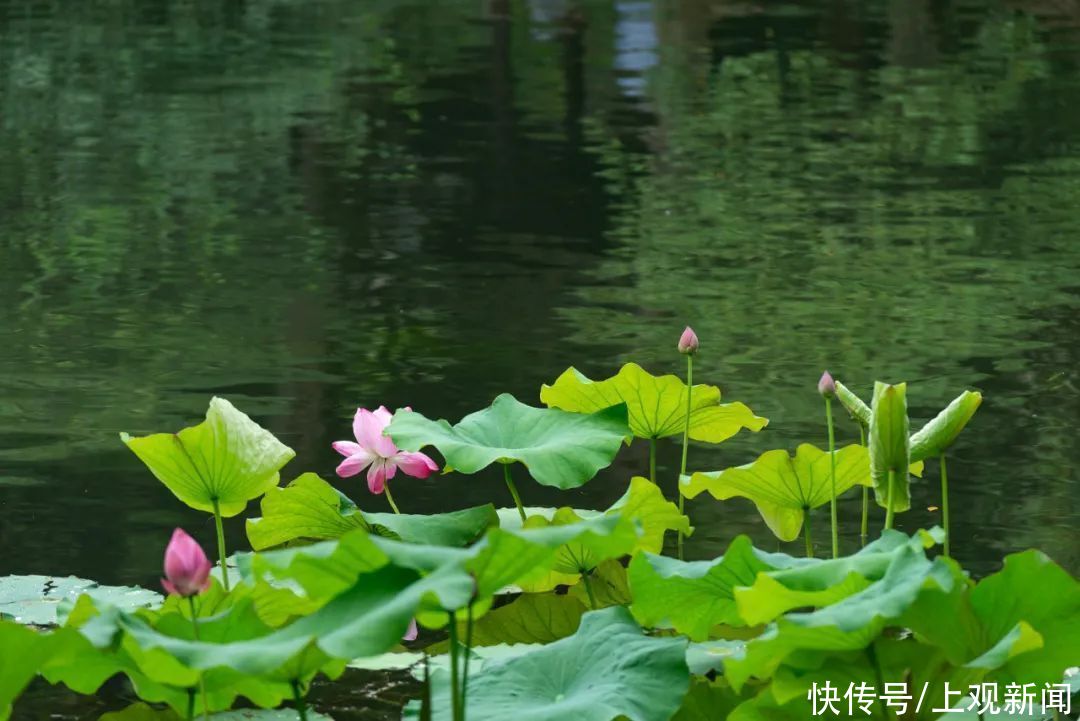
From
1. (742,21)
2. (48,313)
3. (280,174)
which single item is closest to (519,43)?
(742,21)

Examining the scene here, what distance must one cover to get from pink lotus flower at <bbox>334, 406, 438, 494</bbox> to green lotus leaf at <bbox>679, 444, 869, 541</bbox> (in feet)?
1.23

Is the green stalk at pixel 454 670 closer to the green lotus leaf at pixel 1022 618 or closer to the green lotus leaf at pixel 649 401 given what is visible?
the green lotus leaf at pixel 1022 618

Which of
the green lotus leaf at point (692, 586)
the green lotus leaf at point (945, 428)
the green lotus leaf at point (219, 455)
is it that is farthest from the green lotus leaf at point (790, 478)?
the green lotus leaf at point (219, 455)

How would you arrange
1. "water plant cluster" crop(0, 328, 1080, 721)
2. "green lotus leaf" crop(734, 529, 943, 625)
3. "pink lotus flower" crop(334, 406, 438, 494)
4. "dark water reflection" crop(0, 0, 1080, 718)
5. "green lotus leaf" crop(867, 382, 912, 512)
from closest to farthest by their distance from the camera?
"water plant cluster" crop(0, 328, 1080, 721) < "green lotus leaf" crop(734, 529, 943, 625) < "green lotus leaf" crop(867, 382, 912, 512) < "pink lotus flower" crop(334, 406, 438, 494) < "dark water reflection" crop(0, 0, 1080, 718)

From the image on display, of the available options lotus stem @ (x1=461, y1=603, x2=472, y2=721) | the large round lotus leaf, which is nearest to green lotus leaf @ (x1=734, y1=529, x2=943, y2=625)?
lotus stem @ (x1=461, y1=603, x2=472, y2=721)

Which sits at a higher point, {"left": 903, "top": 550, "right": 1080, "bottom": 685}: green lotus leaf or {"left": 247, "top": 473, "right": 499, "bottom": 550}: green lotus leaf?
{"left": 903, "top": 550, "right": 1080, "bottom": 685}: green lotus leaf

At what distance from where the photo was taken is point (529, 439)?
8.24 ft

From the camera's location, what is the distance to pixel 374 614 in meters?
1.56

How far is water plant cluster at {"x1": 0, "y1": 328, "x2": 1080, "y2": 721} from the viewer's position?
1.63 meters

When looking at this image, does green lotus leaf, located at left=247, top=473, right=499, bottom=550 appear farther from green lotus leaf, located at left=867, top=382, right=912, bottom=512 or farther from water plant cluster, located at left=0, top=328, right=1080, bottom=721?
green lotus leaf, located at left=867, top=382, right=912, bottom=512

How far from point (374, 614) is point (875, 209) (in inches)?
222

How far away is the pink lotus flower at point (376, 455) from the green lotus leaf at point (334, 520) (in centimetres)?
10

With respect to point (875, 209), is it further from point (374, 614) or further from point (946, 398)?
point (374, 614)

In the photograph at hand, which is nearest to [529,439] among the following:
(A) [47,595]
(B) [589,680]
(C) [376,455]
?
(C) [376,455]
